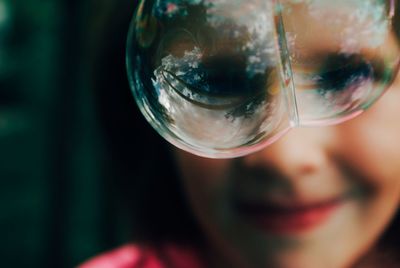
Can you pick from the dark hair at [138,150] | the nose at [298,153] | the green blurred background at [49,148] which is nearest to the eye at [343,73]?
the nose at [298,153]

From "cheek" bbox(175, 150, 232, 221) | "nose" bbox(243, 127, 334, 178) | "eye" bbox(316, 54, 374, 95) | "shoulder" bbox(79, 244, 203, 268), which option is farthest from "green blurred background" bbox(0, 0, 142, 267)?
"eye" bbox(316, 54, 374, 95)

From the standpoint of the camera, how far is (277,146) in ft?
3.43

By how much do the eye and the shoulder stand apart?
2.35 feet

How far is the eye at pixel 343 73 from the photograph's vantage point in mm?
861

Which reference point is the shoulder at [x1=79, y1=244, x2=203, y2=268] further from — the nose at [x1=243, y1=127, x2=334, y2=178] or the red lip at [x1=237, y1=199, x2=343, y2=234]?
the nose at [x1=243, y1=127, x2=334, y2=178]

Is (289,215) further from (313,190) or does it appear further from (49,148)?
(49,148)

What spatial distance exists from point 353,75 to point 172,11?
0.26 meters

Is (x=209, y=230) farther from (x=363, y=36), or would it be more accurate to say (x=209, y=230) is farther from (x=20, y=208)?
(x=20, y=208)

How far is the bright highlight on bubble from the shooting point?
2.72ft

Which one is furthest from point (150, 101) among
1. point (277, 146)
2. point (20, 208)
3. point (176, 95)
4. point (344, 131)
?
point (20, 208)

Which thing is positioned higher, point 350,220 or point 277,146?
point 277,146

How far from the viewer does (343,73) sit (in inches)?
34.5

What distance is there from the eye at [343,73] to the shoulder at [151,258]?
28.3 inches

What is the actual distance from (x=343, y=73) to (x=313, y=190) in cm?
26
